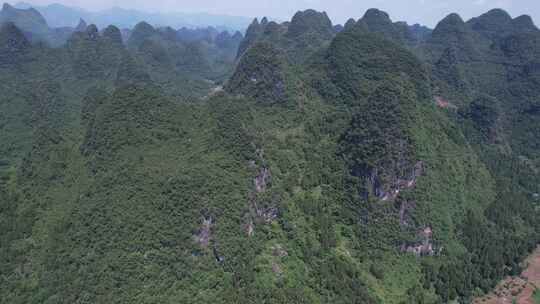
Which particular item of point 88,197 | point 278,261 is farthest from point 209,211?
point 88,197

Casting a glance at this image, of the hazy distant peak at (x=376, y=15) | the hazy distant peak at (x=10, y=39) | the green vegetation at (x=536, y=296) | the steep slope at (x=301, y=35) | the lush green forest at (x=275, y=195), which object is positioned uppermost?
the hazy distant peak at (x=376, y=15)

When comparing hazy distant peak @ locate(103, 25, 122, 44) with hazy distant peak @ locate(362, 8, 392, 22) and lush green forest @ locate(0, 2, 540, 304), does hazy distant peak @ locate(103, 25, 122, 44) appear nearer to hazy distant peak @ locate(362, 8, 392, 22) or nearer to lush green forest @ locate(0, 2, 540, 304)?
lush green forest @ locate(0, 2, 540, 304)

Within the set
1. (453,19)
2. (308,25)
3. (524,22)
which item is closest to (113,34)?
(308,25)

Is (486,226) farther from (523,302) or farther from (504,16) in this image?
(504,16)

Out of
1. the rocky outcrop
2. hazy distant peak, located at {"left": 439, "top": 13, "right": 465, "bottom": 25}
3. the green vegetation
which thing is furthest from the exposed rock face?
the green vegetation

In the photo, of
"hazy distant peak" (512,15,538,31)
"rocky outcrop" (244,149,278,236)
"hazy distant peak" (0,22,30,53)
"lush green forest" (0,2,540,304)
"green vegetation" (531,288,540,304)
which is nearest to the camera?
"lush green forest" (0,2,540,304)

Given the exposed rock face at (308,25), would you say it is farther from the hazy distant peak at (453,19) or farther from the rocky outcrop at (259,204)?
the rocky outcrop at (259,204)

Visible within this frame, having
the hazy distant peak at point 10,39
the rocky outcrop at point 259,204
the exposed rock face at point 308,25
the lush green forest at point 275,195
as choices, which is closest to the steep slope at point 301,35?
the exposed rock face at point 308,25

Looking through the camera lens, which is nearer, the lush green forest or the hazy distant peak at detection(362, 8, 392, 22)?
the lush green forest
